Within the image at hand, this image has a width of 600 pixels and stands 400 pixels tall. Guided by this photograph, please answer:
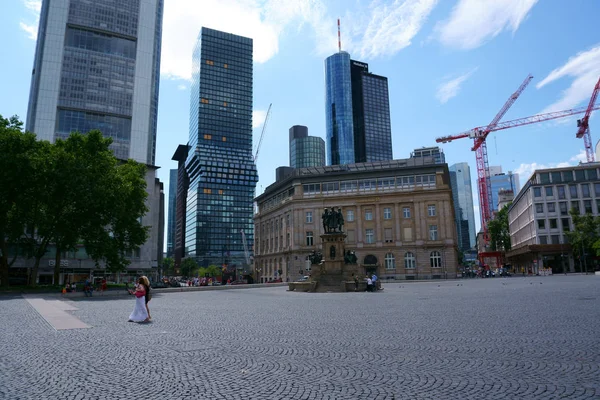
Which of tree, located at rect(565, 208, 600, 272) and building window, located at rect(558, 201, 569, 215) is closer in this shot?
tree, located at rect(565, 208, 600, 272)

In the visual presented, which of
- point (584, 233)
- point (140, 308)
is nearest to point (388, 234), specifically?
point (584, 233)

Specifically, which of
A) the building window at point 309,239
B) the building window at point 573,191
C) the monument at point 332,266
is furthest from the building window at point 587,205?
the monument at point 332,266

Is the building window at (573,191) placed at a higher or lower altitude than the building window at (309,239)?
higher

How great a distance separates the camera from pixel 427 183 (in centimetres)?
7800

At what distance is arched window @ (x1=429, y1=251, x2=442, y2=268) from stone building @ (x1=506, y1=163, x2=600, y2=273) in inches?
1031

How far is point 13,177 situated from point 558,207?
95.0 meters

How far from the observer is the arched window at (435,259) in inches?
2936

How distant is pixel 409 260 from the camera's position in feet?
250

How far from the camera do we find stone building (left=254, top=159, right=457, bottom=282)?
7531 centimetres

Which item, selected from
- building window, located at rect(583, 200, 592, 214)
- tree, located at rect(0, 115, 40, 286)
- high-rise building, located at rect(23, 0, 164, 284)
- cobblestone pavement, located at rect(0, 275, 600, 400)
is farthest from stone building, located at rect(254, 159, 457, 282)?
cobblestone pavement, located at rect(0, 275, 600, 400)

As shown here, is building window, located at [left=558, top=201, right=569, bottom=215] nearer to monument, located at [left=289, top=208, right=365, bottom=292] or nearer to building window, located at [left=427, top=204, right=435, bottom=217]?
building window, located at [left=427, top=204, right=435, bottom=217]

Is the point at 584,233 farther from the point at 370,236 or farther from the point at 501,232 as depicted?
the point at 501,232

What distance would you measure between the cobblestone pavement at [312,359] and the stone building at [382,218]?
206 ft

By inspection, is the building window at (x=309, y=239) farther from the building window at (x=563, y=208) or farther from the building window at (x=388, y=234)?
the building window at (x=563, y=208)
